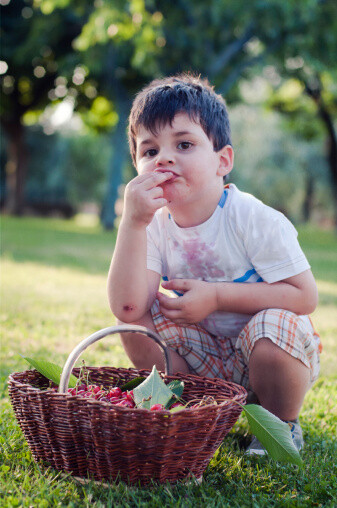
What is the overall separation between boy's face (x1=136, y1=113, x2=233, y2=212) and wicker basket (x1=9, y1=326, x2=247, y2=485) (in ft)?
1.91

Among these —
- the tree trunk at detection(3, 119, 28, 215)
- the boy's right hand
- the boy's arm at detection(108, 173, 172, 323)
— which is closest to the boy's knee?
the boy's arm at detection(108, 173, 172, 323)

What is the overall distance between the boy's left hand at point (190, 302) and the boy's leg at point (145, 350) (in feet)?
0.57

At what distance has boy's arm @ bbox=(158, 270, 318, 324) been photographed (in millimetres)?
2016

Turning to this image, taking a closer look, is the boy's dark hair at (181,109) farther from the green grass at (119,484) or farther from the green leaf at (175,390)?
the green grass at (119,484)

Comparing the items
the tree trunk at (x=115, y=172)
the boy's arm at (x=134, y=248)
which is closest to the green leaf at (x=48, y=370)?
the boy's arm at (x=134, y=248)

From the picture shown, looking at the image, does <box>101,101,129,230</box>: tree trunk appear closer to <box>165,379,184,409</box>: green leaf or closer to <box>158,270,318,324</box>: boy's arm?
<box>158,270,318,324</box>: boy's arm

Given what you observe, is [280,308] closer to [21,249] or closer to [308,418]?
[308,418]

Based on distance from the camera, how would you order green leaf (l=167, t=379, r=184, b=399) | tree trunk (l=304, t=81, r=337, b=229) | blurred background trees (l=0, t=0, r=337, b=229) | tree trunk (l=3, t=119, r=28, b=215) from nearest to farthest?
green leaf (l=167, t=379, r=184, b=399) < blurred background trees (l=0, t=0, r=337, b=229) < tree trunk (l=304, t=81, r=337, b=229) < tree trunk (l=3, t=119, r=28, b=215)

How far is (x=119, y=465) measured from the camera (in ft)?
5.12

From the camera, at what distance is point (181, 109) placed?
2086 millimetres

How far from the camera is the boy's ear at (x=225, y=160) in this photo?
7.33ft

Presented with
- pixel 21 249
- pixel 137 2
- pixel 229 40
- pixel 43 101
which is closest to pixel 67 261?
pixel 21 249

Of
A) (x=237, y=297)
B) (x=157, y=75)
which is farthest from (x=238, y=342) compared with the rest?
(x=157, y=75)

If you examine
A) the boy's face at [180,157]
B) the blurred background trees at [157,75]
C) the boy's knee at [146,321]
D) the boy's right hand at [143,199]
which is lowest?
the boy's knee at [146,321]
